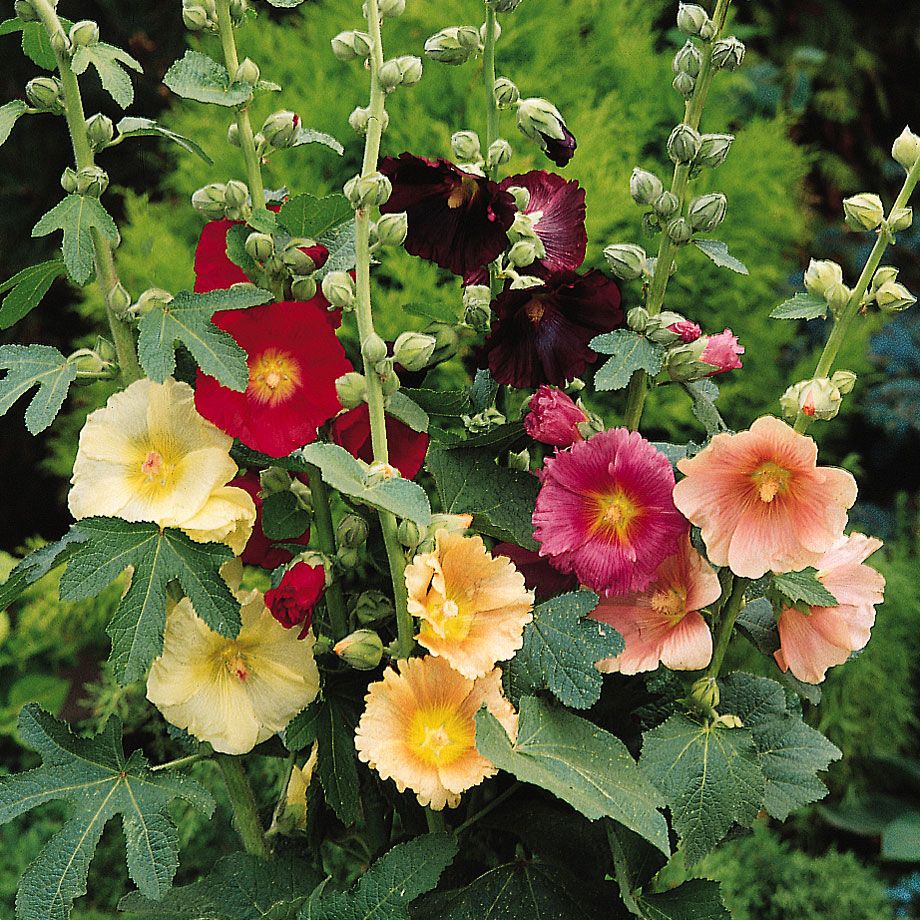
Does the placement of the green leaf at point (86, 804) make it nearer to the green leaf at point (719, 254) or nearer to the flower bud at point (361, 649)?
the flower bud at point (361, 649)

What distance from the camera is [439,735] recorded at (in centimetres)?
47

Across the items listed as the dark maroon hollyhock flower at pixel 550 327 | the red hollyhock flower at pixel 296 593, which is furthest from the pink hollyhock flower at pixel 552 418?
the red hollyhock flower at pixel 296 593

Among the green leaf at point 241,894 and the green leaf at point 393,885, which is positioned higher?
the green leaf at point 393,885

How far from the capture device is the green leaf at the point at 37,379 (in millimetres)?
458

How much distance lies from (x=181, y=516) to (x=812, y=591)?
0.88 ft

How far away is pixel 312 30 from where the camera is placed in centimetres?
134

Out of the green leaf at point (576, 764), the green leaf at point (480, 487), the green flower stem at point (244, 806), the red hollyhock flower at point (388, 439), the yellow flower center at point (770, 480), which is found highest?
the yellow flower center at point (770, 480)

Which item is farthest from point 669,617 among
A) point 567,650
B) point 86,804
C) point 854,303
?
point 86,804

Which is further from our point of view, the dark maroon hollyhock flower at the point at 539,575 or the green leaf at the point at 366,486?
the dark maroon hollyhock flower at the point at 539,575

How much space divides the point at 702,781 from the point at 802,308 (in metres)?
0.21

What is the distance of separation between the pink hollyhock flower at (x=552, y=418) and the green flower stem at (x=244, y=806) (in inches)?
8.5

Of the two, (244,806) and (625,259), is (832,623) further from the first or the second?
(244,806)

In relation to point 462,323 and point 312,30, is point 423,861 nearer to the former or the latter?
point 462,323

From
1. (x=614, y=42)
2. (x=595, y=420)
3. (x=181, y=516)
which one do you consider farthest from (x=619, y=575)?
(x=614, y=42)
